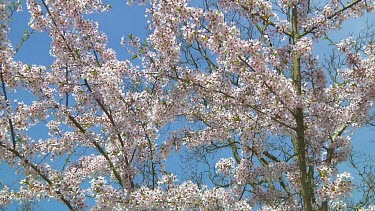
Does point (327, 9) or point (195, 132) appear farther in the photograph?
point (195, 132)

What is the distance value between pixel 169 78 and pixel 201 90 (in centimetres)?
51

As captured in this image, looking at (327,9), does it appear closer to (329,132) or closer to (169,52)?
(329,132)

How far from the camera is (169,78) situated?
6680 millimetres

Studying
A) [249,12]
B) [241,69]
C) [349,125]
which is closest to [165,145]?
[241,69]

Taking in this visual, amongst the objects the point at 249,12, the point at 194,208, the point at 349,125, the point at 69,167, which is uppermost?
the point at 249,12

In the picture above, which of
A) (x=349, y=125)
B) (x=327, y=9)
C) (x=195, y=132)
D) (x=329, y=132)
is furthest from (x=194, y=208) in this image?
(x=327, y=9)

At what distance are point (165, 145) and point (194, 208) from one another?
135 centimetres

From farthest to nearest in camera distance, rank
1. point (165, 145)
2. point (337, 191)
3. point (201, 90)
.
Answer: point (165, 145)
point (201, 90)
point (337, 191)

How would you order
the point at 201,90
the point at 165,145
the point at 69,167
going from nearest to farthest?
1. the point at 201,90
2. the point at 165,145
3. the point at 69,167

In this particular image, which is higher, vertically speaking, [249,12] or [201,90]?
[249,12]

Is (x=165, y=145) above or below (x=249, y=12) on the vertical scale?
below

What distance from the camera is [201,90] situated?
6656mm

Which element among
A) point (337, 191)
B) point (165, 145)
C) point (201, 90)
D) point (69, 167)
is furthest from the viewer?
point (69, 167)

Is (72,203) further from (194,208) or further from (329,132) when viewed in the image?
(329,132)
